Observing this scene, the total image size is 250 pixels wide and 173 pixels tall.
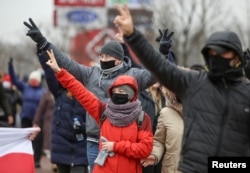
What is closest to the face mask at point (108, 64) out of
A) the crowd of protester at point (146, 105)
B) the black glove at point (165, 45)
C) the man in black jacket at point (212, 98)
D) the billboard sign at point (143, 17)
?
the crowd of protester at point (146, 105)

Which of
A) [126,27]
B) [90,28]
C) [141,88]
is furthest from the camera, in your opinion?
[90,28]

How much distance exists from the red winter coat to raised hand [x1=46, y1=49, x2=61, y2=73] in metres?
0.06

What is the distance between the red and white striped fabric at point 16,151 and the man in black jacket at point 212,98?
11.5ft

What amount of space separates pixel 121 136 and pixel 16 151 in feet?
6.48

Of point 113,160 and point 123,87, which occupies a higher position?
point 123,87

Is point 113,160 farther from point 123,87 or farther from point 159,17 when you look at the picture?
point 159,17

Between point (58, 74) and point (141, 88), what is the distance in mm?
1002

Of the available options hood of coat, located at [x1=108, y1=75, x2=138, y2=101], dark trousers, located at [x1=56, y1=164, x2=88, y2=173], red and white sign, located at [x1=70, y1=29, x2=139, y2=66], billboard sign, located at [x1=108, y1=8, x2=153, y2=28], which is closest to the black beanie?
hood of coat, located at [x1=108, y1=75, x2=138, y2=101]

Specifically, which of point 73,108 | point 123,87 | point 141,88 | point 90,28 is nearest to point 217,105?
point 123,87

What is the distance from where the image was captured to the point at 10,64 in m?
14.1

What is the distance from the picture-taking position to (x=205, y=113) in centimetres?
504

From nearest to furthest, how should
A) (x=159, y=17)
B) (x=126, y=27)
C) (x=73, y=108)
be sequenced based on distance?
1. (x=126, y=27)
2. (x=73, y=108)
3. (x=159, y=17)

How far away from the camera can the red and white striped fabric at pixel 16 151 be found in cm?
830

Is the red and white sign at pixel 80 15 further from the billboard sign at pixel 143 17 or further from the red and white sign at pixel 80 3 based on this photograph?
the billboard sign at pixel 143 17
